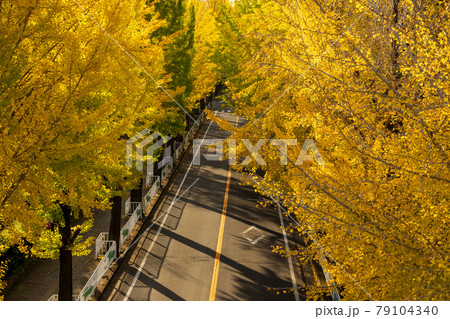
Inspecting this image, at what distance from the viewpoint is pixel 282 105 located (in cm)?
1292

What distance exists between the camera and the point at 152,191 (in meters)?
22.6

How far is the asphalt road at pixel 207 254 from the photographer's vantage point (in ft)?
47.1

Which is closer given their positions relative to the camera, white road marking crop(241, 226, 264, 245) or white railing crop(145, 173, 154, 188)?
white road marking crop(241, 226, 264, 245)

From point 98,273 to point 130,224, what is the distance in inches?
162

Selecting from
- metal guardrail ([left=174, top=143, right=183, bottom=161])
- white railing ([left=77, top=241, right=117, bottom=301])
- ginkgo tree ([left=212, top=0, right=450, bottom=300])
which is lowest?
metal guardrail ([left=174, top=143, right=183, bottom=161])

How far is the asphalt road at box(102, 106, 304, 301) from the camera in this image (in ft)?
47.1

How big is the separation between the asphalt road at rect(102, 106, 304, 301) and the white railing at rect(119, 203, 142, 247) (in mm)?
621

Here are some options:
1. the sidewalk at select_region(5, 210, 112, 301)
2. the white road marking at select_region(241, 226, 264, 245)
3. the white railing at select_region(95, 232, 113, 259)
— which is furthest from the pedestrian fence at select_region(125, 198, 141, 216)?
the white road marking at select_region(241, 226, 264, 245)

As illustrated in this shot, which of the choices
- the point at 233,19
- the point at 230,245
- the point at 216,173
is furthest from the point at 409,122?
the point at 233,19

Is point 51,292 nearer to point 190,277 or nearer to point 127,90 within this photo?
point 190,277

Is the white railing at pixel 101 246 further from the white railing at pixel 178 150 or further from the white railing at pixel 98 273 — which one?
the white railing at pixel 178 150

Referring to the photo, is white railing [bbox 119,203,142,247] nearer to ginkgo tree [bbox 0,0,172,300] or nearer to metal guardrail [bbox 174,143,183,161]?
metal guardrail [bbox 174,143,183,161]

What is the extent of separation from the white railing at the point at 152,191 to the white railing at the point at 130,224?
1258mm

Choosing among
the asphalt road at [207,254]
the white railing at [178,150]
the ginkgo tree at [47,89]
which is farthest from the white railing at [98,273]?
the white railing at [178,150]
